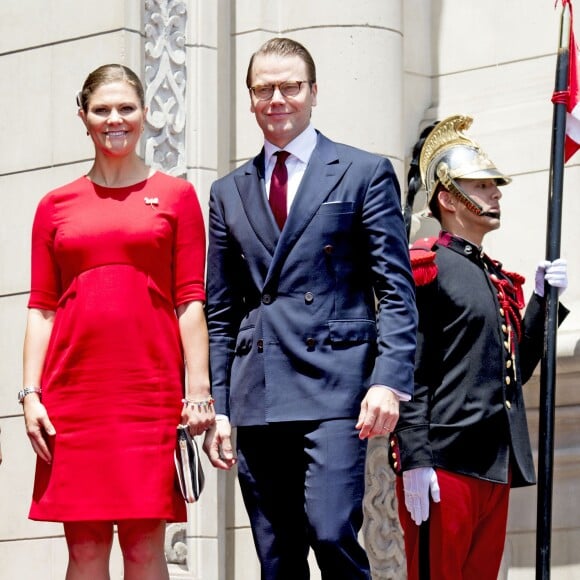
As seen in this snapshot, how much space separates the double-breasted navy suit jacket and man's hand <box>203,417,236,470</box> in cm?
Answer: 5

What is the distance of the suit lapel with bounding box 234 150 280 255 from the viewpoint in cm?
721

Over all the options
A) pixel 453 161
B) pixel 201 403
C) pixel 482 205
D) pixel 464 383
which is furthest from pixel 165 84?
pixel 201 403

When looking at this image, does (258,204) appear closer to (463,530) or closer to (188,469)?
(188,469)

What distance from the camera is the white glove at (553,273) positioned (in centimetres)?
851

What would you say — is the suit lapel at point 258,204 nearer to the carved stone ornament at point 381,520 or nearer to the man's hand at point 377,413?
the man's hand at point 377,413

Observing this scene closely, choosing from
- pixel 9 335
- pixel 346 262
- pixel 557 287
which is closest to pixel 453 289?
pixel 557 287

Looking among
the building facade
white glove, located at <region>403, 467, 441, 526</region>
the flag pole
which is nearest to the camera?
white glove, located at <region>403, 467, 441, 526</region>

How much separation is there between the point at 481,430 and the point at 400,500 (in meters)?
0.42

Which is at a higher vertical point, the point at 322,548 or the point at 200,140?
the point at 200,140

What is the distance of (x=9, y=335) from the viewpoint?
32.7 ft

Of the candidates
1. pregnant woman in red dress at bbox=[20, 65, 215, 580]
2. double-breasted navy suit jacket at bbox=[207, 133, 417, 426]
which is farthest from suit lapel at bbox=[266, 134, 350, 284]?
pregnant woman in red dress at bbox=[20, 65, 215, 580]

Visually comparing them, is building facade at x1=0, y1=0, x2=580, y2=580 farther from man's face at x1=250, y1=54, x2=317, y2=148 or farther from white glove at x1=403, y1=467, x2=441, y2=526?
man's face at x1=250, y1=54, x2=317, y2=148

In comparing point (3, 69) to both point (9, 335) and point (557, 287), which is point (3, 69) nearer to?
point (9, 335)

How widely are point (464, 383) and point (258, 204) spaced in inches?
55.9
